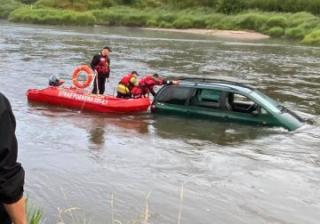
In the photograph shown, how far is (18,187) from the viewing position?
3086 mm

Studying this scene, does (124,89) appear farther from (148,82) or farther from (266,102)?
(266,102)

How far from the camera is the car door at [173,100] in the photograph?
15086mm

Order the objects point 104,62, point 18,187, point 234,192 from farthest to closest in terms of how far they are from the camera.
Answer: point 104,62
point 234,192
point 18,187

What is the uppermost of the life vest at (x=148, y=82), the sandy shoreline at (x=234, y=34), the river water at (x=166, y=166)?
the life vest at (x=148, y=82)

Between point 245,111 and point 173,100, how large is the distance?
197 centimetres

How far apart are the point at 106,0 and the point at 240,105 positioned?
75950 mm

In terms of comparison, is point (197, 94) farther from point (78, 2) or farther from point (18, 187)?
point (78, 2)

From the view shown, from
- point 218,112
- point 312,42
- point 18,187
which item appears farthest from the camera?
point 312,42

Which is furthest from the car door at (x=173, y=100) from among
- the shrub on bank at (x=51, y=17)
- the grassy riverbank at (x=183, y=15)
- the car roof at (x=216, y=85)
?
the shrub on bank at (x=51, y=17)

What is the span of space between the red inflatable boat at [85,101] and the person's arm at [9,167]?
12.9 meters

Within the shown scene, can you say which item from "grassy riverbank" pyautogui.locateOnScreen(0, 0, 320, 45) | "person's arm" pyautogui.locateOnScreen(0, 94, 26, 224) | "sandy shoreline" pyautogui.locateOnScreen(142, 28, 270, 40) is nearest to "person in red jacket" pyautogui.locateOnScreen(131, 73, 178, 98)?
"person's arm" pyautogui.locateOnScreen(0, 94, 26, 224)

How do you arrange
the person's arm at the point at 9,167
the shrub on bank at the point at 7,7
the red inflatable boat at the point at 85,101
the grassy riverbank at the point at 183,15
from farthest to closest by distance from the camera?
1. the shrub on bank at the point at 7,7
2. the grassy riverbank at the point at 183,15
3. the red inflatable boat at the point at 85,101
4. the person's arm at the point at 9,167

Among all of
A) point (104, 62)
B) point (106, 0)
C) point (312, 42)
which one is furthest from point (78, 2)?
point (104, 62)

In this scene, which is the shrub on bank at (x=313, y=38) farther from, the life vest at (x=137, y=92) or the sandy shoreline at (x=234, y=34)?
the life vest at (x=137, y=92)
